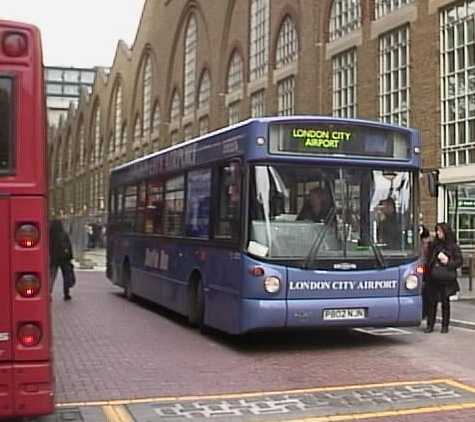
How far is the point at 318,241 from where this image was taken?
10000mm

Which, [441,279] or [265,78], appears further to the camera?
Answer: [265,78]

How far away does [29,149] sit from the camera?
530 centimetres

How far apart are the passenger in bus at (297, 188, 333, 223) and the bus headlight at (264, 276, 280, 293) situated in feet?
2.81

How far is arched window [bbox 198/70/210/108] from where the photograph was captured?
47.9 m

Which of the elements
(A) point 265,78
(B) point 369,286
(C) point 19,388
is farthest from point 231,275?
(A) point 265,78

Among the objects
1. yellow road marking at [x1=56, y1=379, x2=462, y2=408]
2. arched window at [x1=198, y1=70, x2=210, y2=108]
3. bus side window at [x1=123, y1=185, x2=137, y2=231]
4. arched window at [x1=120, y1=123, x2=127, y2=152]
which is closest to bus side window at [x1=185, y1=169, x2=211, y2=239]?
yellow road marking at [x1=56, y1=379, x2=462, y2=408]

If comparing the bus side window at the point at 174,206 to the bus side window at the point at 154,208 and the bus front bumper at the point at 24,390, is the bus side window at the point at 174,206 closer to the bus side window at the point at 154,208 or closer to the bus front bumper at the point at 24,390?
the bus side window at the point at 154,208

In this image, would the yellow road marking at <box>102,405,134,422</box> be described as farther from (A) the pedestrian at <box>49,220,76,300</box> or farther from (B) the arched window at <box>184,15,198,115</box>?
(B) the arched window at <box>184,15,198,115</box>

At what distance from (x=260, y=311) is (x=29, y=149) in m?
5.00

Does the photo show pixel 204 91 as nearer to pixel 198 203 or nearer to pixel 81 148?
pixel 198 203

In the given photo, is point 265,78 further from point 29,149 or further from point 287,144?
point 29,149

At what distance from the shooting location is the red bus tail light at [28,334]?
5.25 metres

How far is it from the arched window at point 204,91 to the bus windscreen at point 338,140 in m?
37.3

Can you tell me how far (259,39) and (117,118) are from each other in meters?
36.1
